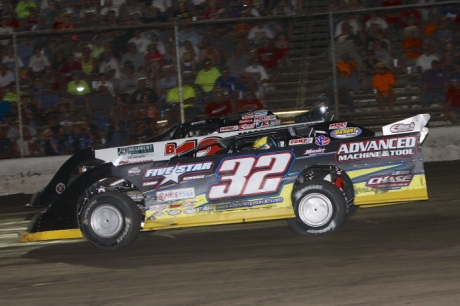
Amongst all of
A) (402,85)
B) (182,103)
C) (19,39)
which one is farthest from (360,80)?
(19,39)

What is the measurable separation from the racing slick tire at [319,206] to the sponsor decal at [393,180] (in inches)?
15.7

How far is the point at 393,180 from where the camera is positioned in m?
7.36

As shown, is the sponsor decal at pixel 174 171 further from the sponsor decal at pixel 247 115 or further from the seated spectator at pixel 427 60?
the seated spectator at pixel 427 60

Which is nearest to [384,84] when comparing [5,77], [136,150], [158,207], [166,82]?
[166,82]

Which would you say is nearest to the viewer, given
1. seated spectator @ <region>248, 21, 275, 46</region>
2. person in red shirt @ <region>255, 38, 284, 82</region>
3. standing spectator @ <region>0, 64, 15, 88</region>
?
person in red shirt @ <region>255, 38, 284, 82</region>

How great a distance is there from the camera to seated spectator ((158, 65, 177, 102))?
1262cm

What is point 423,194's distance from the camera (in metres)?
7.33

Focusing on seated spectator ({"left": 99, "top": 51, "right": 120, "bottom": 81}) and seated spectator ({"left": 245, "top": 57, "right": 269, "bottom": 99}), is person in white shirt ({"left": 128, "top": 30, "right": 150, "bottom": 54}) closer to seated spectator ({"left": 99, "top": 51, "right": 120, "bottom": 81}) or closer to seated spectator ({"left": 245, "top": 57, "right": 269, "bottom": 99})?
seated spectator ({"left": 99, "top": 51, "right": 120, "bottom": 81})

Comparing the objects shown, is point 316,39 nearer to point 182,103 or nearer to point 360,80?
point 360,80

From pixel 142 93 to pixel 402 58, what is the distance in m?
4.77

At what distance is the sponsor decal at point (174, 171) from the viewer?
7422 mm

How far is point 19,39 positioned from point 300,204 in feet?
27.3

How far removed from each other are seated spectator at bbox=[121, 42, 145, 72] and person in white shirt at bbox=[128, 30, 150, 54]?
7 centimetres

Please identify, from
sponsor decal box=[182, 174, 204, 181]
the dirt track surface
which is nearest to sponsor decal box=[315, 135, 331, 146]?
the dirt track surface
